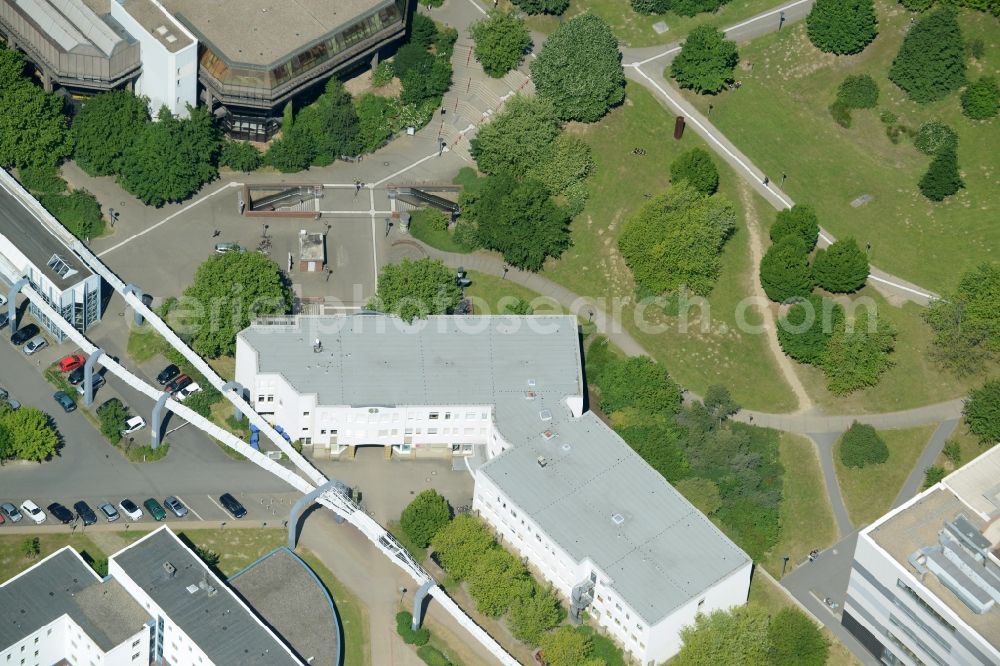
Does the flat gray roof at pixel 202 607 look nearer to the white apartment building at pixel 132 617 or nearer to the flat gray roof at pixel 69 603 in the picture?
the white apartment building at pixel 132 617

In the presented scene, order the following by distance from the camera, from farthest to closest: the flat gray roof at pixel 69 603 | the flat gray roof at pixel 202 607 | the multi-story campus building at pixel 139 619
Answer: the flat gray roof at pixel 69 603 → the multi-story campus building at pixel 139 619 → the flat gray roof at pixel 202 607

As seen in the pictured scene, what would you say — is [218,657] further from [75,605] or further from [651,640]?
[651,640]

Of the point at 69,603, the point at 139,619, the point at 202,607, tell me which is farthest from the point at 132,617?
the point at 202,607

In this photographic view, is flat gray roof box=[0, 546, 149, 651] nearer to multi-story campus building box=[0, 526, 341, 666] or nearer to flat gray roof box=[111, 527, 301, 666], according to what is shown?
multi-story campus building box=[0, 526, 341, 666]

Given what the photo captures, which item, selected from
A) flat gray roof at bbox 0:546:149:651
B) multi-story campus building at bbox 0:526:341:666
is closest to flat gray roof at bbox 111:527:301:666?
multi-story campus building at bbox 0:526:341:666

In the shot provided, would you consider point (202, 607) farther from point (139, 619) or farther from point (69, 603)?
point (69, 603)

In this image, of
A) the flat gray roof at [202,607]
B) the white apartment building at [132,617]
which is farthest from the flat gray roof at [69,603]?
the flat gray roof at [202,607]
